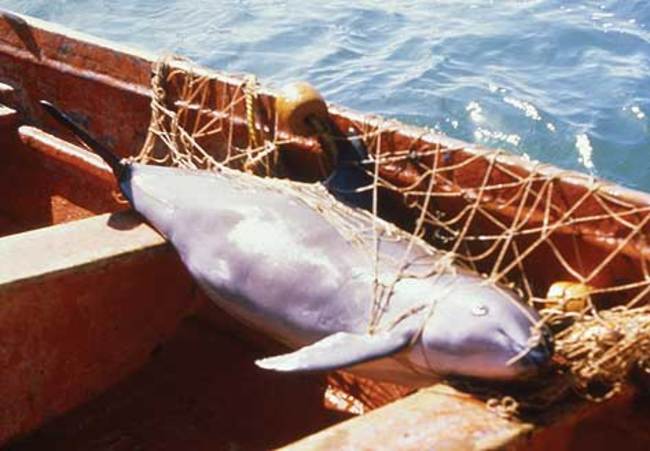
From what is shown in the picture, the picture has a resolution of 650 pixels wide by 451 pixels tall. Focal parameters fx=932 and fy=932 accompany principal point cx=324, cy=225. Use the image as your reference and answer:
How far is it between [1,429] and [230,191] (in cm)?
128

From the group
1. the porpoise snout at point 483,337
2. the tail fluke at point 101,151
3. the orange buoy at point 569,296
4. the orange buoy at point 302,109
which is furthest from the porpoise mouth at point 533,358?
the tail fluke at point 101,151

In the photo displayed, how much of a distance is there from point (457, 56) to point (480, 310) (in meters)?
9.26

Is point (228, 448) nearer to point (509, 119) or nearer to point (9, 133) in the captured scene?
point (9, 133)

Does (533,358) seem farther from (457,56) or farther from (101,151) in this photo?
(457,56)

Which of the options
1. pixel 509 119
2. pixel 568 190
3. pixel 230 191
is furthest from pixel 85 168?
pixel 509 119

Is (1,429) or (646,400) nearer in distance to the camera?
(646,400)

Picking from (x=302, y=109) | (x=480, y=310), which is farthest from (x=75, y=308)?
(x=480, y=310)

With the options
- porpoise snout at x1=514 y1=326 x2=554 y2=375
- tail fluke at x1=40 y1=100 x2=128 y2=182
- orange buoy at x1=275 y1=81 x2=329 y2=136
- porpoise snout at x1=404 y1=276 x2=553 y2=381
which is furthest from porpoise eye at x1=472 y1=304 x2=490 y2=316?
tail fluke at x1=40 y1=100 x2=128 y2=182

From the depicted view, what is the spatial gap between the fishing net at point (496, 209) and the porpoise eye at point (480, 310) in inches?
10.2

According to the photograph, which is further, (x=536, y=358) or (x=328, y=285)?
(x=328, y=285)

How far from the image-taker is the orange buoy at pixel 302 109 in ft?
13.1

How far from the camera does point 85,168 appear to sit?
15.5ft

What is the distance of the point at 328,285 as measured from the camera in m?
3.24

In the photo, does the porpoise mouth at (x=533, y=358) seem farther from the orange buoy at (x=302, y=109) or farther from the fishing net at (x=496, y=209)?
the orange buoy at (x=302, y=109)
